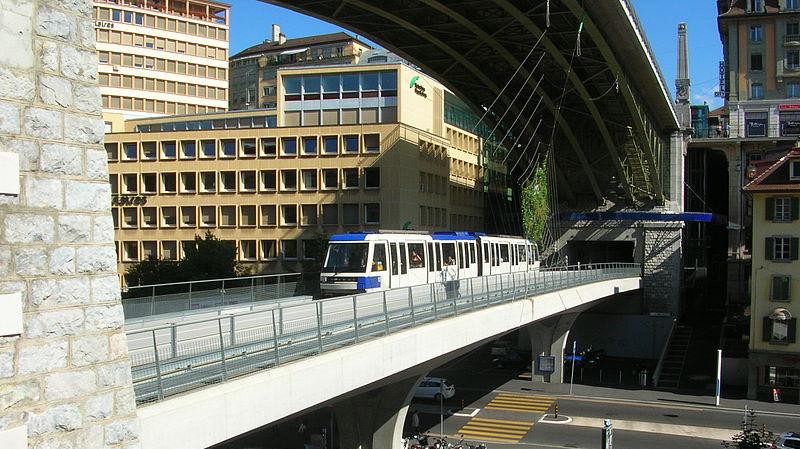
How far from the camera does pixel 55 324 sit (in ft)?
26.5

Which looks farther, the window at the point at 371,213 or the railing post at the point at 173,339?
the window at the point at 371,213

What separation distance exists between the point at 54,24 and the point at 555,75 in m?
51.1

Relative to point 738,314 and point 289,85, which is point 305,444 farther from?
point 738,314

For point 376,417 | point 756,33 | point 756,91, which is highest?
point 756,33

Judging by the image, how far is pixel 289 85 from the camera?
66.3 metres

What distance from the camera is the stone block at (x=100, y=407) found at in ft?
27.2

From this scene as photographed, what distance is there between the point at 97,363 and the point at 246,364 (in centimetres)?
434

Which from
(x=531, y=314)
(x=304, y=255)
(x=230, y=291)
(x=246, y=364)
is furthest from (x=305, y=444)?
(x=304, y=255)

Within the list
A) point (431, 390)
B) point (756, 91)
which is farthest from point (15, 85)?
point (756, 91)

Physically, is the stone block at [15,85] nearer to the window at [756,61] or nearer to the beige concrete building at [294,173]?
the beige concrete building at [294,173]

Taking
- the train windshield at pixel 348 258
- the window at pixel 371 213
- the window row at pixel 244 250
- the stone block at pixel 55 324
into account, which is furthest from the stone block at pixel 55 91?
the window at pixel 371 213

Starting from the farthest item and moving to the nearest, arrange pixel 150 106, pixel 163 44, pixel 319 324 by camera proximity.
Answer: pixel 163 44 < pixel 150 106 < pixel 319 324

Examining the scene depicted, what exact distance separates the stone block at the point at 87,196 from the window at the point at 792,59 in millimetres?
76994

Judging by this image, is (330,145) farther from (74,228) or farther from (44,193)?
(44,193)
